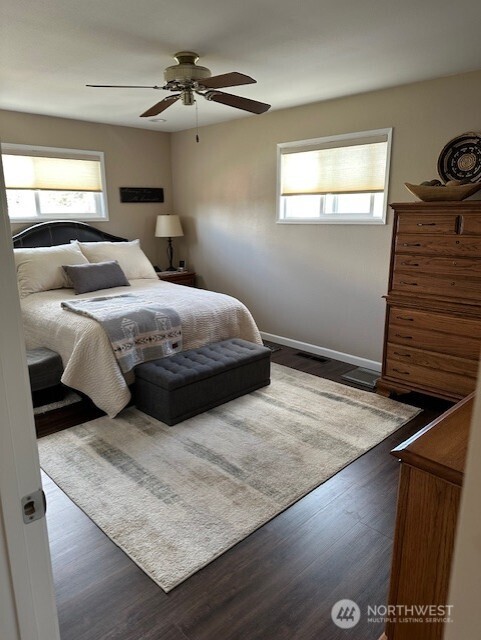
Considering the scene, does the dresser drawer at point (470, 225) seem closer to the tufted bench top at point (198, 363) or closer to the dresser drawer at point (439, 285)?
the dresser drawer at point (439, 285)

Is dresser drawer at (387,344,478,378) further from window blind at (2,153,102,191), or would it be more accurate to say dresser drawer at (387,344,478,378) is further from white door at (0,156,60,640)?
window blind at (2,153,102,191)

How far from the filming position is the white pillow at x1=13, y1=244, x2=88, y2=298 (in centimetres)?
400

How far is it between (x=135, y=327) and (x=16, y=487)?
99.2 inches

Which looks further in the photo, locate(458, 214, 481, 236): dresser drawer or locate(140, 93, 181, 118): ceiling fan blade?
locate(140, 93, 181, 118): ceiling fan blade

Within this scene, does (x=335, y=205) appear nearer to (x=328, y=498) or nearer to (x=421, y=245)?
(x=421, y=245)

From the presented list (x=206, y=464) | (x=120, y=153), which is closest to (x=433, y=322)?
(x=206, y=464)

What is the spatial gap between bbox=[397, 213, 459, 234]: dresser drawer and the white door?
9.59 feet

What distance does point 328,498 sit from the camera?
7.50 ft

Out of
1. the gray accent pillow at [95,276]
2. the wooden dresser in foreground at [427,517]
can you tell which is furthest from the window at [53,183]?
the wooden dresser in foreground at [427,517]

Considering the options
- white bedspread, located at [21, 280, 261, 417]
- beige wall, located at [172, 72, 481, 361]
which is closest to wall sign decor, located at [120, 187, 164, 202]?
beige wall, located at [172, 72, 481, 361]

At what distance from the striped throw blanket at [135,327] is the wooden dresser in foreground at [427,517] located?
234cm

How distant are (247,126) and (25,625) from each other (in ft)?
15.5

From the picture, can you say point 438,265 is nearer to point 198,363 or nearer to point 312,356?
point 312,356

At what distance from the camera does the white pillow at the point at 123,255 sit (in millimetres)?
4574
